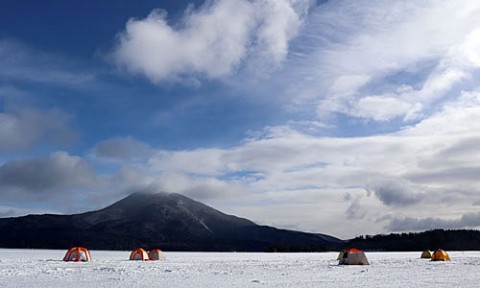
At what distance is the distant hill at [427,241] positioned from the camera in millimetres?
130750

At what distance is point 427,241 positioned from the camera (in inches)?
5300

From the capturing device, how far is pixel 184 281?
857 inches

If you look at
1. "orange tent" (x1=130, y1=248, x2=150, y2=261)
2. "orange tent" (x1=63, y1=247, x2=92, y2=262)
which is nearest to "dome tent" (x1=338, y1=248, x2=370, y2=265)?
"orange tent" (x1=130, y1=248, x2=150, y2=261)

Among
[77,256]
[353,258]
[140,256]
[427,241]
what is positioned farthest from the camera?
[427,241]

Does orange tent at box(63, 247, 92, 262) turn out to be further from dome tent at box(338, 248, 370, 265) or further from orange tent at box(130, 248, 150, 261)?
dome tent at box(338, 248, 370, 265)

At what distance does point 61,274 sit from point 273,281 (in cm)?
994

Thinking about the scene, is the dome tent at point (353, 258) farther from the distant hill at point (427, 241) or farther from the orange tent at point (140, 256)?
the distant hill at point (427, 241)

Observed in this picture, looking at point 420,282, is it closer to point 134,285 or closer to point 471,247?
point 134,285

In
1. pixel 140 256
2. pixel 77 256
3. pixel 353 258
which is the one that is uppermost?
pixel 140 256

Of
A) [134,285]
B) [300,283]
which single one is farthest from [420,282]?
[134,285]

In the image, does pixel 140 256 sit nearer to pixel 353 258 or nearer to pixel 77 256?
pixel 77 256

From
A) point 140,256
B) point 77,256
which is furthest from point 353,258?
point 77,256

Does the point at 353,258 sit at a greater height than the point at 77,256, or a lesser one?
lesser

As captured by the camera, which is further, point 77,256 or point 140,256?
point 140,256
